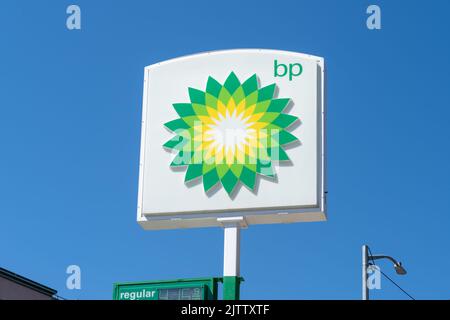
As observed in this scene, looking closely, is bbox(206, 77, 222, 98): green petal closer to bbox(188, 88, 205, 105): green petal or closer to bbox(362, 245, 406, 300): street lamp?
bbox(188, 88, 205, 105): green petal

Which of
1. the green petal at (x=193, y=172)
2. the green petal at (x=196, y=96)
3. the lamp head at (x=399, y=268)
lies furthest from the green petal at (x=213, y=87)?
the lamp head at (x=399, y=268)

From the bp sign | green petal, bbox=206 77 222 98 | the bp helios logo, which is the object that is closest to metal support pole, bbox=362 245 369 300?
the bp sign

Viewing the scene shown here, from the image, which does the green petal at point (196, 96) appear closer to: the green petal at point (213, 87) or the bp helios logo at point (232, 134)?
the bp helios logo at point (232, 134)

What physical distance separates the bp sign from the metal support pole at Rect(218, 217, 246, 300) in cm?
20

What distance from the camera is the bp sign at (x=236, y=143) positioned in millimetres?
17359

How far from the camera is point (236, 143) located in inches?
695

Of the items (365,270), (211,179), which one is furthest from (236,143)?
(365,270)

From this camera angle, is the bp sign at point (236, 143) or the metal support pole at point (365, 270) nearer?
the bp sign at point (236, 143)

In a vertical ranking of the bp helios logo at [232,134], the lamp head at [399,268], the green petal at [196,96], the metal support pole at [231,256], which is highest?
the green petal at [196,96]

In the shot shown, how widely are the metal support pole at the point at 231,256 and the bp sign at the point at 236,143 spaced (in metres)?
0.20

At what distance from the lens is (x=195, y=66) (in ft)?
61.4

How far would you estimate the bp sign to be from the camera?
17.4 m

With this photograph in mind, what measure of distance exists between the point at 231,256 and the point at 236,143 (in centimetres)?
230
